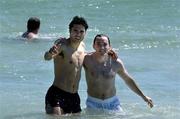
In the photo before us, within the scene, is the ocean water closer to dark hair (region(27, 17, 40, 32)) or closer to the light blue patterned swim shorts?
the light blue patterned swim shorts

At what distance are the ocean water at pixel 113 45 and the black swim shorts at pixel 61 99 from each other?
128 millimetres

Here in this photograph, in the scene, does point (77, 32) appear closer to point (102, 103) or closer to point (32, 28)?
point (102, 103)

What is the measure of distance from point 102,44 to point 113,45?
6.49 meters

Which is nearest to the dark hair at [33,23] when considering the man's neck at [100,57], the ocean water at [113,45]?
the ocean water at [113,45]

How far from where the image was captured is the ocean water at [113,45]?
343 inches

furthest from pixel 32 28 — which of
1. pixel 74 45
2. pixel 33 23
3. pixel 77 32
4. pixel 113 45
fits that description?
pixel 77 32

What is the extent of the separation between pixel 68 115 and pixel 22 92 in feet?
6.06

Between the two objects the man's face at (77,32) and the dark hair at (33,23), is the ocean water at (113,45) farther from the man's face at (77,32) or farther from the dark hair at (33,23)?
the man's face at (77,32)

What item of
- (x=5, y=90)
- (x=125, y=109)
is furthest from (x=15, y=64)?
(x=125, y=109)

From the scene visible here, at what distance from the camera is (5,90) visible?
9367 mm

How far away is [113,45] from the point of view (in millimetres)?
14133

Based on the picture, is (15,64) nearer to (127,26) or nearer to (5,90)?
(5,90)

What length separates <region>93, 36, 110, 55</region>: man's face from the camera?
7.66 meters

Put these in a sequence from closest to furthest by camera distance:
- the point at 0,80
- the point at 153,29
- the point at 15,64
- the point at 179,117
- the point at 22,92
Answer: the point at 179,117 → the point at 22,92 → the point at 0,80 → the point at 15,64 → the point at 153,29
